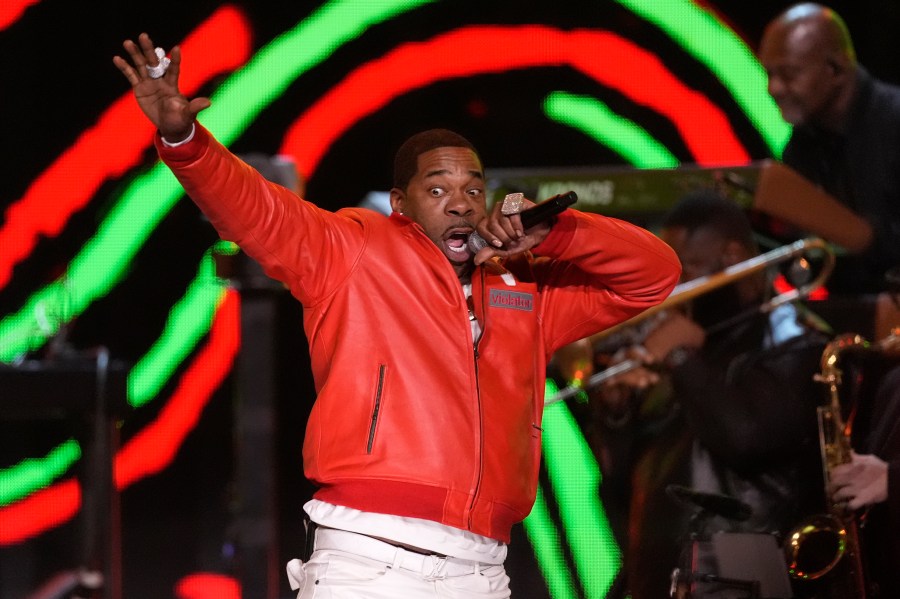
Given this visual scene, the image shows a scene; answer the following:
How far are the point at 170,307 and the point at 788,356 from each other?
278cm

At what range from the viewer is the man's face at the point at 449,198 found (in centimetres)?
272

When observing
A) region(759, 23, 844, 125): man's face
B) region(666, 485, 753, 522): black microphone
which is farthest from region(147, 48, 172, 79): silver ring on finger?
region(759, 23, 844, 125): man's face

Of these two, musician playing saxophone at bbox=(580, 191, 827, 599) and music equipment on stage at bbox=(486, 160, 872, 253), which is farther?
music equipment on stage at bbox=(486, 160, 872, 253)

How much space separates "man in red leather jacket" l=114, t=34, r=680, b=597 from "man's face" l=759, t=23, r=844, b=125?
1981mm

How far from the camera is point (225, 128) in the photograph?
530cm

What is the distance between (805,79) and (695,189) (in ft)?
2.07

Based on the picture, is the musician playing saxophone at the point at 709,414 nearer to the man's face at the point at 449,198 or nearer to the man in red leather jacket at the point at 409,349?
the man in red leather jacket at the point at 409,349

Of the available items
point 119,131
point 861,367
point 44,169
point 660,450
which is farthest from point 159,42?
point 861,367

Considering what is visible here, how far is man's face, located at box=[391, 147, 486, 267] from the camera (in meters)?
2.72

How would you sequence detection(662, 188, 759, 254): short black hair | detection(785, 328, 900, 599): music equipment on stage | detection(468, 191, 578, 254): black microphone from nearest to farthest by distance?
detection(468, 191, 578, 254): black microphone
detection(785, 328, 900, 599): music equipment on stage
detection(662, 188, 759, 254): short black hair

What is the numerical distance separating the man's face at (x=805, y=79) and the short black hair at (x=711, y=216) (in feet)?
1.59

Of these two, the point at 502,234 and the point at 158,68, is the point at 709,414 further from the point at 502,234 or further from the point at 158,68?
the point at 158,68

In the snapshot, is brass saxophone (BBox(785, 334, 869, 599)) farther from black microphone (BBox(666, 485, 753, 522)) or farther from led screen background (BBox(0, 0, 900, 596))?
led screen background (BBox(0, 0, 900, 596))

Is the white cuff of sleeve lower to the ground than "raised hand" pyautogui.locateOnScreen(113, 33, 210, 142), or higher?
lower
